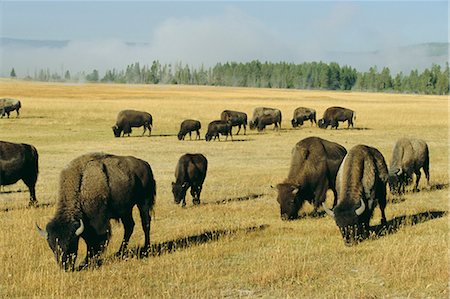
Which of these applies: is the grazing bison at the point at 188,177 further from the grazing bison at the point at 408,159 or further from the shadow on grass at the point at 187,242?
the grazing bison at the point at 408,159

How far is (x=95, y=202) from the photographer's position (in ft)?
33.1

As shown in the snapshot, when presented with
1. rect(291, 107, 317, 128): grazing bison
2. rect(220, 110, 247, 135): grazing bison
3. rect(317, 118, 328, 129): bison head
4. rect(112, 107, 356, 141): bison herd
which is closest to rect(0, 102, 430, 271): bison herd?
rect(112, 107, 356, 141): bison herd

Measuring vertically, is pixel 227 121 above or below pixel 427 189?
above

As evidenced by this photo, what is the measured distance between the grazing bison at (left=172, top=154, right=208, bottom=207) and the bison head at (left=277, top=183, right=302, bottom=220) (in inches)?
137

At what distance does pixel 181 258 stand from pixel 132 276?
1318 mm

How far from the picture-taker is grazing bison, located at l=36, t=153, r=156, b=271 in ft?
30.8

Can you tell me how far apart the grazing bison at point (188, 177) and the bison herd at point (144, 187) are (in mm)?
28

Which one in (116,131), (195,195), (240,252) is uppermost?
(116,131)

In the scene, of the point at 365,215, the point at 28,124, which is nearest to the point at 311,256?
the point at 365,215

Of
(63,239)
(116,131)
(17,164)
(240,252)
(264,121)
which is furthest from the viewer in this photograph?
(264,121)

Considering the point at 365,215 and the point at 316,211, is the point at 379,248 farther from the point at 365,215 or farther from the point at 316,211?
the point at 316,211

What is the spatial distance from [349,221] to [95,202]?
4.81 meters

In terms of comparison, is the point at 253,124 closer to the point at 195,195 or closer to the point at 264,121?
the point at 264,121

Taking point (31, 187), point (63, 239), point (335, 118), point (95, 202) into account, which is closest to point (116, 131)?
point (335, 118)
